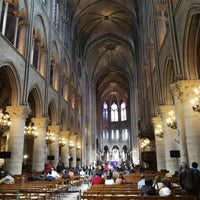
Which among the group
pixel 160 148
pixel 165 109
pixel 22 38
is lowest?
pixel 160 148

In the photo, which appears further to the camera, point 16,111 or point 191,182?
point 16,111

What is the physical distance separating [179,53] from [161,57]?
172 inches

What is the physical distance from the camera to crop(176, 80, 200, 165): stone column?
8812mm

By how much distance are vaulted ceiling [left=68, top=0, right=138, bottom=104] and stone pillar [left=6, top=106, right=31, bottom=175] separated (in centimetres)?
1912

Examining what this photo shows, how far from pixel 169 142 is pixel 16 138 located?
30.3ft

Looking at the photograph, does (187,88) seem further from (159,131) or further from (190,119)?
(159,131)

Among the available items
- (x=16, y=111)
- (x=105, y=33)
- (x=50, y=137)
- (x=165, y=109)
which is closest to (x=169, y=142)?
(x=165, y=109)

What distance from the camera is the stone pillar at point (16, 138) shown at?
13.1m

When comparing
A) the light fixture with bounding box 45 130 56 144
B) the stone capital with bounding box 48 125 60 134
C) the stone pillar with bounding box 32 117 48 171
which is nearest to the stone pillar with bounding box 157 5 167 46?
the stone pillar with bounding box 32 117 48 171

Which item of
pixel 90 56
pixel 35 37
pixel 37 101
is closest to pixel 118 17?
pixel 90 56

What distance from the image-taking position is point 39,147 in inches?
664

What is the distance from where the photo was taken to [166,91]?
14.7 m

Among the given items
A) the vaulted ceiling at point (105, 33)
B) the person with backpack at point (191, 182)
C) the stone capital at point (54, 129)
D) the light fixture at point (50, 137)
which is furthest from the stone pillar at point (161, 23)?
the vaulted ceiling at point (105, 33)

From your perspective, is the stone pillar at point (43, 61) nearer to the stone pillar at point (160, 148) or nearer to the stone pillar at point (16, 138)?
the stone pillar at point (16, 138)
